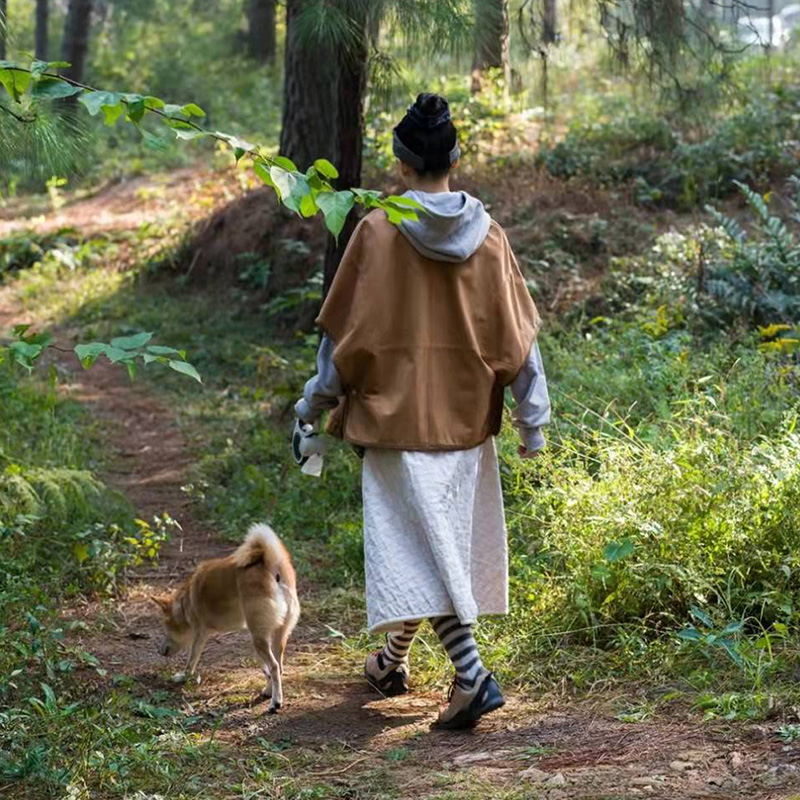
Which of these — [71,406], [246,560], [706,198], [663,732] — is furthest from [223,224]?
[663,732]

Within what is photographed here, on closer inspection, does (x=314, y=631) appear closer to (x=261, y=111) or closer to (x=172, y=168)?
(x=172, y=168)

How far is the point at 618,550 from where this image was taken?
526 centimetres

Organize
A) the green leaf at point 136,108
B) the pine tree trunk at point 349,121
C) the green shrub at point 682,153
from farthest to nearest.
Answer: the green shrub at point 682,153 < the pine tree trunk at point 349,121 < the green leaf at point 136,108

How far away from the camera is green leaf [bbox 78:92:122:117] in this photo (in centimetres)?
333

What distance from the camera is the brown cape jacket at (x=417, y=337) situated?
15.1ft

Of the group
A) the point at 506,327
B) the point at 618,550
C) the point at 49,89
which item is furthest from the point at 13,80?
the point at 618,550

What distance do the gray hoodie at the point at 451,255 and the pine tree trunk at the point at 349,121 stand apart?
11.4ft

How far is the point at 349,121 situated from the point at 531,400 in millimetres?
4118

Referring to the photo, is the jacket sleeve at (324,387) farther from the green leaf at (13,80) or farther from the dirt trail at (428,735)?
the green leaf at (13,80)

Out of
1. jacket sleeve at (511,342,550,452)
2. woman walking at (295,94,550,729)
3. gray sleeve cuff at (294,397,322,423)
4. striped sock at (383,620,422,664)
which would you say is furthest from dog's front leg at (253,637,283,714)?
jacket sleeve at (511,342,550,452)

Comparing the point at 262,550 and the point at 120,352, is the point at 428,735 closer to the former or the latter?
the point at 262,550

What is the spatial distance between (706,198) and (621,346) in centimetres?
317

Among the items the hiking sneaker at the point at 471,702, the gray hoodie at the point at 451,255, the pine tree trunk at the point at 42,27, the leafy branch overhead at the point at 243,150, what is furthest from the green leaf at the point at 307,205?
the pine tree trunk at the point at 42,27

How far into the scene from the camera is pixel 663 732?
4465 mm
